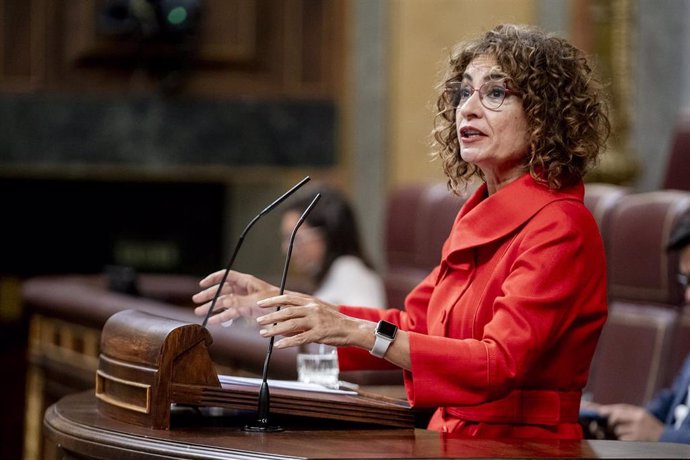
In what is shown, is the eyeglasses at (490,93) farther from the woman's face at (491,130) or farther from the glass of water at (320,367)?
the glass of water at (320,367)

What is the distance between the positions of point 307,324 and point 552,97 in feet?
1.65

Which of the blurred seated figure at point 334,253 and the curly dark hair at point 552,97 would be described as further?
the blurred seated figure at point 334,253

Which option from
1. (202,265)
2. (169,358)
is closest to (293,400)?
(169,358)

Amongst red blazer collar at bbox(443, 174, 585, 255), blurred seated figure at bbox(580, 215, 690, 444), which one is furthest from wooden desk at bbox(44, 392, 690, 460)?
blurred seated figure at bbox(580, 215, 690, 444)

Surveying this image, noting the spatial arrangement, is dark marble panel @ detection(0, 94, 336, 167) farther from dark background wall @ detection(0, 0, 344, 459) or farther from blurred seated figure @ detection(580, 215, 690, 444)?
blurred seated figure @ detection(580, 215, 690, 444)

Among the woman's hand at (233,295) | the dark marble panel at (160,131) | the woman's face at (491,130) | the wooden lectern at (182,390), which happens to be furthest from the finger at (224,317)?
the dark marble panel at (160,131)

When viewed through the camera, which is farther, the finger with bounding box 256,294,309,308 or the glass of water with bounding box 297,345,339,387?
the glass of water with bounding box 297,345,339,387

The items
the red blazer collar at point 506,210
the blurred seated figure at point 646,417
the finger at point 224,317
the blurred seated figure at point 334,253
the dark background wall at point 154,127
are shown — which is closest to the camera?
the red blazer collar at point 506,210

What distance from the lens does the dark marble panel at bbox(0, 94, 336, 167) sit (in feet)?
17.5

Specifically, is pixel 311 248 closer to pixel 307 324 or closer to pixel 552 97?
pixel 552 97

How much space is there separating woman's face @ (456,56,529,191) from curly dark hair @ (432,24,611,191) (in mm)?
12

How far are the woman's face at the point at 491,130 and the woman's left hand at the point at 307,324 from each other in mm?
323

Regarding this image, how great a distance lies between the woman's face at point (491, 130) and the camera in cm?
177

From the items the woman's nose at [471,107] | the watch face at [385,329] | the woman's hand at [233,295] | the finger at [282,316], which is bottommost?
the woman's hand at [233,295]
